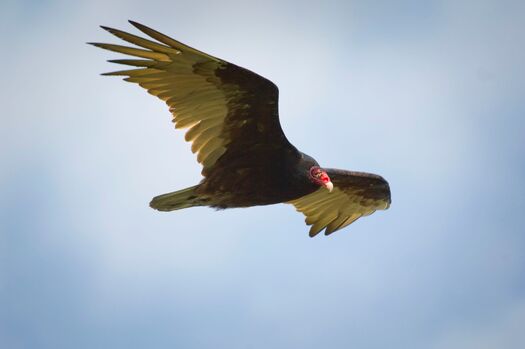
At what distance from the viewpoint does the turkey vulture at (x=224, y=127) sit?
841 cm

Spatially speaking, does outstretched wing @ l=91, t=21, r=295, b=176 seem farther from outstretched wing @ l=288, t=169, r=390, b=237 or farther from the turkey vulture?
outstretched wing @ l=288, t=169, r=390, b=237

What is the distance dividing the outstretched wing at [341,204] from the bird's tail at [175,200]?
2067mm

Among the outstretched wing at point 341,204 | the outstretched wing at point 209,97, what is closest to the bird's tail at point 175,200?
the outstretched wing at point 209,97

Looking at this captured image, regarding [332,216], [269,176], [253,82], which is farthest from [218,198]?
[332,216]

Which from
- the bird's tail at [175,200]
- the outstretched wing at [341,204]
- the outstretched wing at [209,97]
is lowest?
the bird's tail at [175,200]

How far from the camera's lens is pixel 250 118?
28.8 feet

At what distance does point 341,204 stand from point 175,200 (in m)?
2.71

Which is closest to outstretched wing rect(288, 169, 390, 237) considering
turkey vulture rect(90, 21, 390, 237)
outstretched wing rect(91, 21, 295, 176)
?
turkey vulture rect(90, 21, 390, 237)

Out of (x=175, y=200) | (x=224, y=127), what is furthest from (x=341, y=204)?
(x=175, y=200)

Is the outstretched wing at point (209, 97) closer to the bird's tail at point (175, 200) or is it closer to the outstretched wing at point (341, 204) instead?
the bird's tail at point (175, 200)

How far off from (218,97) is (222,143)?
1.67 ft

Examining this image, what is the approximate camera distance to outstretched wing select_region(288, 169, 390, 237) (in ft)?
35.3

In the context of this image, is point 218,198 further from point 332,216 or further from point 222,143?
point 332,216

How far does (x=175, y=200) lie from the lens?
352 inches
